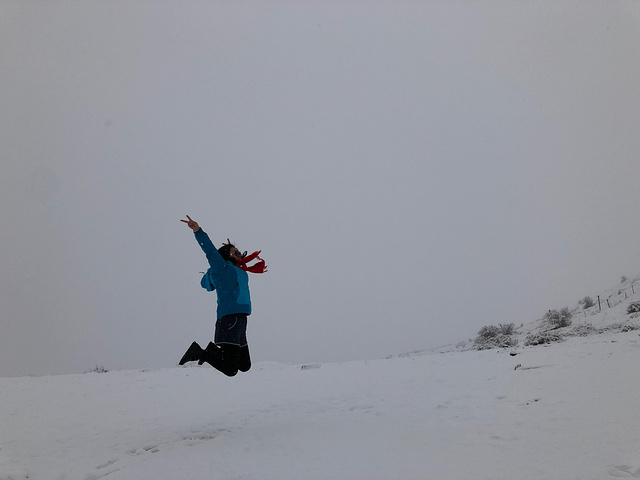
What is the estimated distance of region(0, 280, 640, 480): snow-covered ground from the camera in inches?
172

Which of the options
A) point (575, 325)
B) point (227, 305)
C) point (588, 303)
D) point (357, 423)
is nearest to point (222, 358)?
point (227, 305)

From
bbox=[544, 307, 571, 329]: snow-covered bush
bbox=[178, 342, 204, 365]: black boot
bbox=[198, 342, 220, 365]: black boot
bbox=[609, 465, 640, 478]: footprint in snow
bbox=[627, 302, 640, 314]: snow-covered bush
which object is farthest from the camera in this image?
bbox=[544, 307, 571, 329]: snow-covered bush

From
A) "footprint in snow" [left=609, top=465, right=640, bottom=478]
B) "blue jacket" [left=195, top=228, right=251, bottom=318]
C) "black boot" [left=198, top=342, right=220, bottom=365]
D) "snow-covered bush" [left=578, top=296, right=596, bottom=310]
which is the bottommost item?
"footprint in snow" [left=609, top=465, right=640, bottom=478]

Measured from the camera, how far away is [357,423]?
6.08m

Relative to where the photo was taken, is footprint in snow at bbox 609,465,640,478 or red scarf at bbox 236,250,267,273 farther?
red scarf at bbox 236,250,267,273

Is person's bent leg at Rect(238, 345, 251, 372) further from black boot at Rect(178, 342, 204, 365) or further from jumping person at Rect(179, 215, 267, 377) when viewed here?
black boot at Rect(178, 342, 204, 365)

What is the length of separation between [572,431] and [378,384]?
14.5 ft

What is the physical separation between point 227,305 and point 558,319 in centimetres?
1783

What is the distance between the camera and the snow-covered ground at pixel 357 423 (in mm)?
4359

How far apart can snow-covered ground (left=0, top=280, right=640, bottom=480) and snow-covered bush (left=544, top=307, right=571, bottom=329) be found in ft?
25.8

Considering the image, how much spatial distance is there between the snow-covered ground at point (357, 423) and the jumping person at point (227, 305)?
109 cm

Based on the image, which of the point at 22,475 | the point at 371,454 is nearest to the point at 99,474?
the point at 22,475

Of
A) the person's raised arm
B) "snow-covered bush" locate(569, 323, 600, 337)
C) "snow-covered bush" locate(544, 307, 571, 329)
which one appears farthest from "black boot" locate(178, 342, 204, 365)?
"snow-covered bush" locate(544, 307, 571, 329)

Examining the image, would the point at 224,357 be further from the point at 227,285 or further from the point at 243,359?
the point at 227,285
